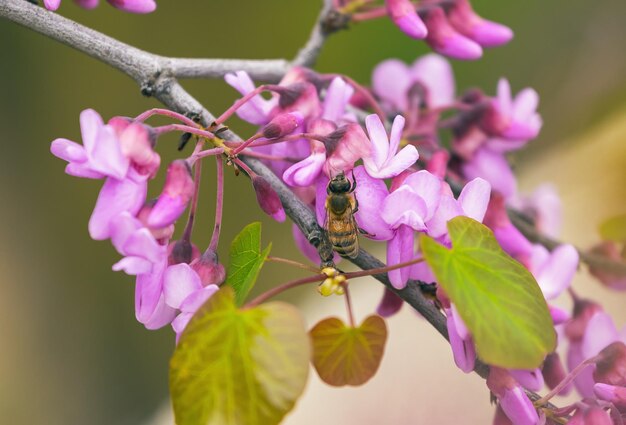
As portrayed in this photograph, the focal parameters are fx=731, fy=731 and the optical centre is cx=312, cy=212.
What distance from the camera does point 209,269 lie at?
373mm

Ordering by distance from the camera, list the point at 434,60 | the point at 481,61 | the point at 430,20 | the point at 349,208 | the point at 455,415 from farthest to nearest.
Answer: the point at 481,61 < the point at 455,415 < the point at 434,60 < the point at 430,20 < the point at 349,208

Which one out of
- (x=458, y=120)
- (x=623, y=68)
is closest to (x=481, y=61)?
(x=623, y=68)

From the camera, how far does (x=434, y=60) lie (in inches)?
26.9

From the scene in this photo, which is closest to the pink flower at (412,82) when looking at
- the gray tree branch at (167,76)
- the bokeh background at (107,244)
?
the gray tree branch at (167,76)

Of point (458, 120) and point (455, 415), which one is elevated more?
point (458, 120)

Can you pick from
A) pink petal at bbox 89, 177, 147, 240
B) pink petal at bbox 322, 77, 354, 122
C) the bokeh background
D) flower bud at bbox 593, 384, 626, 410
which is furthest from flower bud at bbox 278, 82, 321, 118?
the bokeh background

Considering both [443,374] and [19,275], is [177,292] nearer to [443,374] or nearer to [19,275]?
[443,374]

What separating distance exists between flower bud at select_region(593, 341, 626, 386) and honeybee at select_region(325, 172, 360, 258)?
163mm

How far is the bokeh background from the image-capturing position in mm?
1081

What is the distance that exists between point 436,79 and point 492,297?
0.39 m

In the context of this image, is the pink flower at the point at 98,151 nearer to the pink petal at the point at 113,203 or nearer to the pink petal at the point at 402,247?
the pink petal at the point at 113,203

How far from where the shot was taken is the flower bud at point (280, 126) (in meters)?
0.37

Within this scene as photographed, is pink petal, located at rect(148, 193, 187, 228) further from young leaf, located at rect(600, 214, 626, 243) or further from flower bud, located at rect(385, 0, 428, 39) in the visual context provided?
young leaf, located at rect(600, 214, 626, 243)

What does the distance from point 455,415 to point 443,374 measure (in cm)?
10
